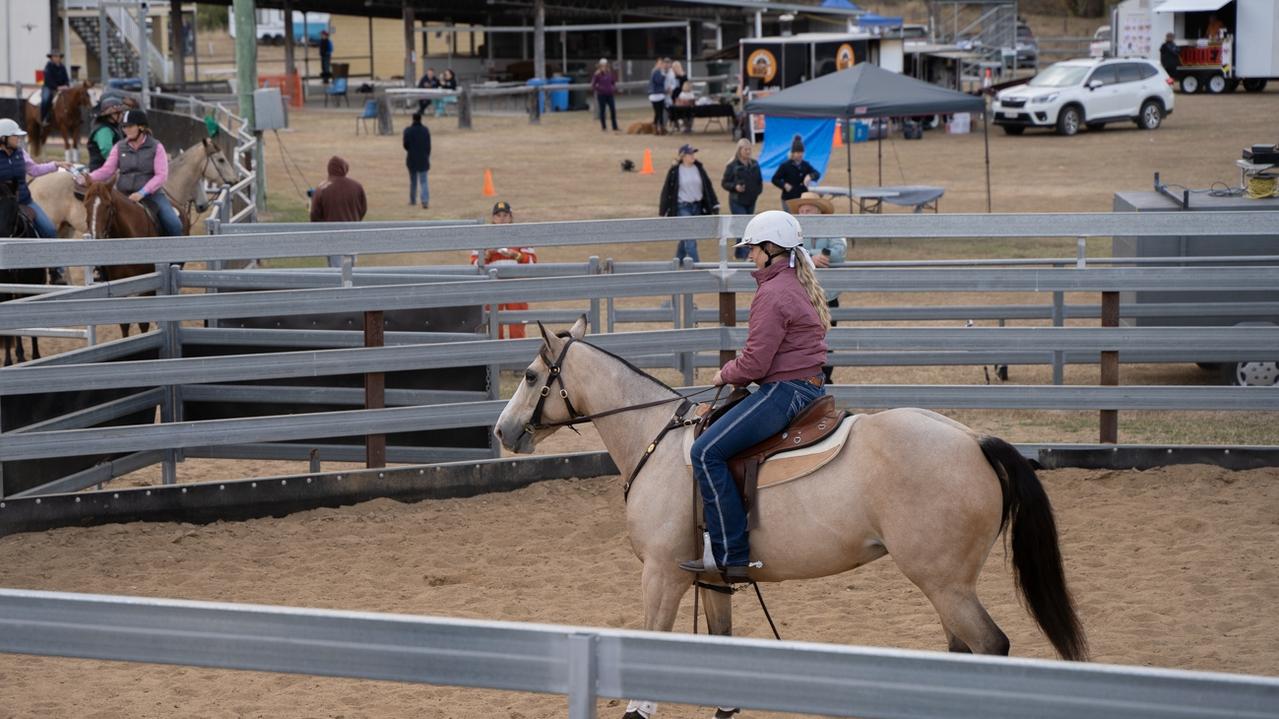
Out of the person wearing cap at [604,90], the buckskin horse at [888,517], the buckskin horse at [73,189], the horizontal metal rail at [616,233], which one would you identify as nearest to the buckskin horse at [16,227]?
the buckskin horse at [73,189]

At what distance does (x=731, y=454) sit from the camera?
19.6ft

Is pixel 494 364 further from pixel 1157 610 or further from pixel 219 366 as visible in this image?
pixel 1157 610

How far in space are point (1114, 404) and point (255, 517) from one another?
225 inches

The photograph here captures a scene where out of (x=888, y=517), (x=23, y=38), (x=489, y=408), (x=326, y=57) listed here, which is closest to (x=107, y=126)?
(x=489, y=408)

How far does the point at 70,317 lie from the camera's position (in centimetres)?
862

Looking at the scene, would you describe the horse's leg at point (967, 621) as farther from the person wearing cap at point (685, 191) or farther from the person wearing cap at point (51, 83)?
the person wearing cap at point (51, 83)

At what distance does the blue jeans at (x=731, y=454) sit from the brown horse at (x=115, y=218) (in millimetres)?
9760

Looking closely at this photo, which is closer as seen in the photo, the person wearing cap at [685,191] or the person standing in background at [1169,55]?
the person wearing cap at [685,191]

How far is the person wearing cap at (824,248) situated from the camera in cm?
1052

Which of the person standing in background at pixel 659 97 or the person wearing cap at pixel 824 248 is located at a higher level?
the person standing in background at pixel 659 97

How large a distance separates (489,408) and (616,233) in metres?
1.43

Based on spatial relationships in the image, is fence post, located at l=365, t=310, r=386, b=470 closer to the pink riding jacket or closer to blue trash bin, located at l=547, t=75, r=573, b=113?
the pink riding jacket

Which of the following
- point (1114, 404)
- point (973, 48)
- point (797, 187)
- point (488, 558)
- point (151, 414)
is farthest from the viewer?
point (973, 48)

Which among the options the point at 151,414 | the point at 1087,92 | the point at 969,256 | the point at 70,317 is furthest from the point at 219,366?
the point at 1087,92
